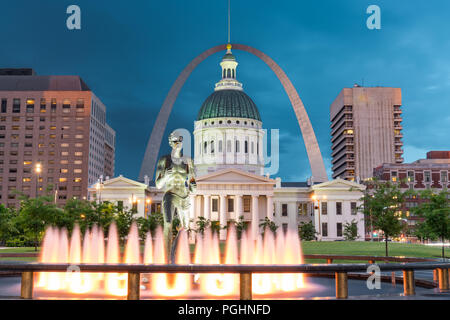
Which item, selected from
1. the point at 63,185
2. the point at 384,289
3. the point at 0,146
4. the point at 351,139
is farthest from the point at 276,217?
the point at 384,289

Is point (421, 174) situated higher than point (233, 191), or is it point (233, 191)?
point (421, 174)

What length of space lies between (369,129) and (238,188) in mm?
67193

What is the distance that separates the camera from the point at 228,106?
132 metres

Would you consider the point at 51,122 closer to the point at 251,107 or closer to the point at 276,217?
the point at 251,107

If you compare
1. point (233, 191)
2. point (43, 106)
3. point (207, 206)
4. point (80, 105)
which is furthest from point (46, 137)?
point (233, 191)

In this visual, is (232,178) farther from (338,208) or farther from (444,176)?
(444,176)

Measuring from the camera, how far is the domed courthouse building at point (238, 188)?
343ft

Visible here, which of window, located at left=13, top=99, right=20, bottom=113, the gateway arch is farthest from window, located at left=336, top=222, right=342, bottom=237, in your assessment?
window, located at left=13, top=99, right=20, bottom=113

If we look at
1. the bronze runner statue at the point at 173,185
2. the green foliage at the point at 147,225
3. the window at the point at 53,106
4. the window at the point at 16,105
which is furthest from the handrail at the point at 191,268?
the window at the point at 16,105

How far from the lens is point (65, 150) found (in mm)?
148500

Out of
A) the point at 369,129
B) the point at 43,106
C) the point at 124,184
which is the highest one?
the point at 43,106

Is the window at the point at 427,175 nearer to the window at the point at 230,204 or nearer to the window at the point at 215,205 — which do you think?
the window at the point at 230,204
